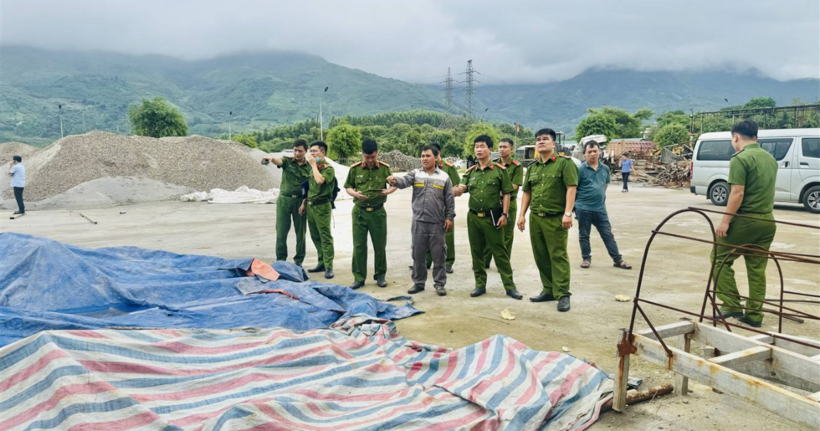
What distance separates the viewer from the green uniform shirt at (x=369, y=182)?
239 inches

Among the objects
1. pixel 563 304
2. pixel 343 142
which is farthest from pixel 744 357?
pixel 343 142

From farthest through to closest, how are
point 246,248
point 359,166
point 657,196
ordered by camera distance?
point 657,196
point 246,248
point 359,166

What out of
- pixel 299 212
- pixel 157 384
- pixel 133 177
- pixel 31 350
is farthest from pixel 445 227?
pixel 133 177

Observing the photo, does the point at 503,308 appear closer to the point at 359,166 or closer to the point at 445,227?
the point at 445,227

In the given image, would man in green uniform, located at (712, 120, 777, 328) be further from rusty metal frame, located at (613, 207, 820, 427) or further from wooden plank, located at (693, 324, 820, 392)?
wooden plank, located at (693, 324, 820, 392)

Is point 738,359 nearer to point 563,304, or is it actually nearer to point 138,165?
point 563,304

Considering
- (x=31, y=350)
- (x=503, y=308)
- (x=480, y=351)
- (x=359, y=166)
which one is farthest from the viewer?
(x=359, y=166)

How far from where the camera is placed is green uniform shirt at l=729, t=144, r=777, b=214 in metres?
4.44

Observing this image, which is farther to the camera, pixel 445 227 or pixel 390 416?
pixel 445 227

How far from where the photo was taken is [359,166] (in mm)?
6219

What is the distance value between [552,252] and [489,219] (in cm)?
81

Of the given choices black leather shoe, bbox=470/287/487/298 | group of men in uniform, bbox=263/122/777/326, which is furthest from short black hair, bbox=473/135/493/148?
black leather shoe, bbox=470/287/487/298

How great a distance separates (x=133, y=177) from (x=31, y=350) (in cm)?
1790

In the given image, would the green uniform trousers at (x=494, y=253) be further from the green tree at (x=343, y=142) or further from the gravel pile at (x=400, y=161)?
the green tree at (x=343, y=142)
